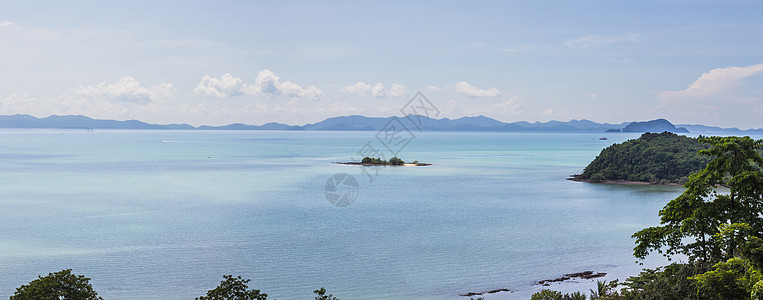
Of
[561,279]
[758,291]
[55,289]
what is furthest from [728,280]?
[55,289]

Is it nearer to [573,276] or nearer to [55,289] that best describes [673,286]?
[573,276]

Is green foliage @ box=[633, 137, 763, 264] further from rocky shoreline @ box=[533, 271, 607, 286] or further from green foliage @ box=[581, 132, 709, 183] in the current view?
green foliage @ box=[581, 132, 709, 183]

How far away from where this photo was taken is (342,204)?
146 ft

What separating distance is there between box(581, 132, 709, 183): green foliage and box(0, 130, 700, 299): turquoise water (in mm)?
4165

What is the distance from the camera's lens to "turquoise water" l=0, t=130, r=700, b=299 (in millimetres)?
22942

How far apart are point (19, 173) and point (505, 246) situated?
6551cm

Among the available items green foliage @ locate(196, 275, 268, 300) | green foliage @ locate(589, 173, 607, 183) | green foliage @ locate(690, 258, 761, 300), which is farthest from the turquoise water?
green foliage @ locate(690, 258, 761, 300)

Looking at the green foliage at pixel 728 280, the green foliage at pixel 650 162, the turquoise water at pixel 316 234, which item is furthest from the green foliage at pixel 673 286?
the green foliage at pixel 650 162

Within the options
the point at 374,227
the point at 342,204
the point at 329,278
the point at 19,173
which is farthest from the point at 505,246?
the point at 19,173

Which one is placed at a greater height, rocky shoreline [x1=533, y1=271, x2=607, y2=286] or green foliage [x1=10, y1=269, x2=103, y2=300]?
green foliage [x1=10, y1=269, x2=103, y2=300]

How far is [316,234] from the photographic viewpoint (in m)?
31.9

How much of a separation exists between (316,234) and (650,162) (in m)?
44.6

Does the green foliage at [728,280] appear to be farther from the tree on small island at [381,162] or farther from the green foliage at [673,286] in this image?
the tree on small island at [381,162]

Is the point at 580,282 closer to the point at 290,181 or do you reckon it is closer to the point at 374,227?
the point at 374,227
